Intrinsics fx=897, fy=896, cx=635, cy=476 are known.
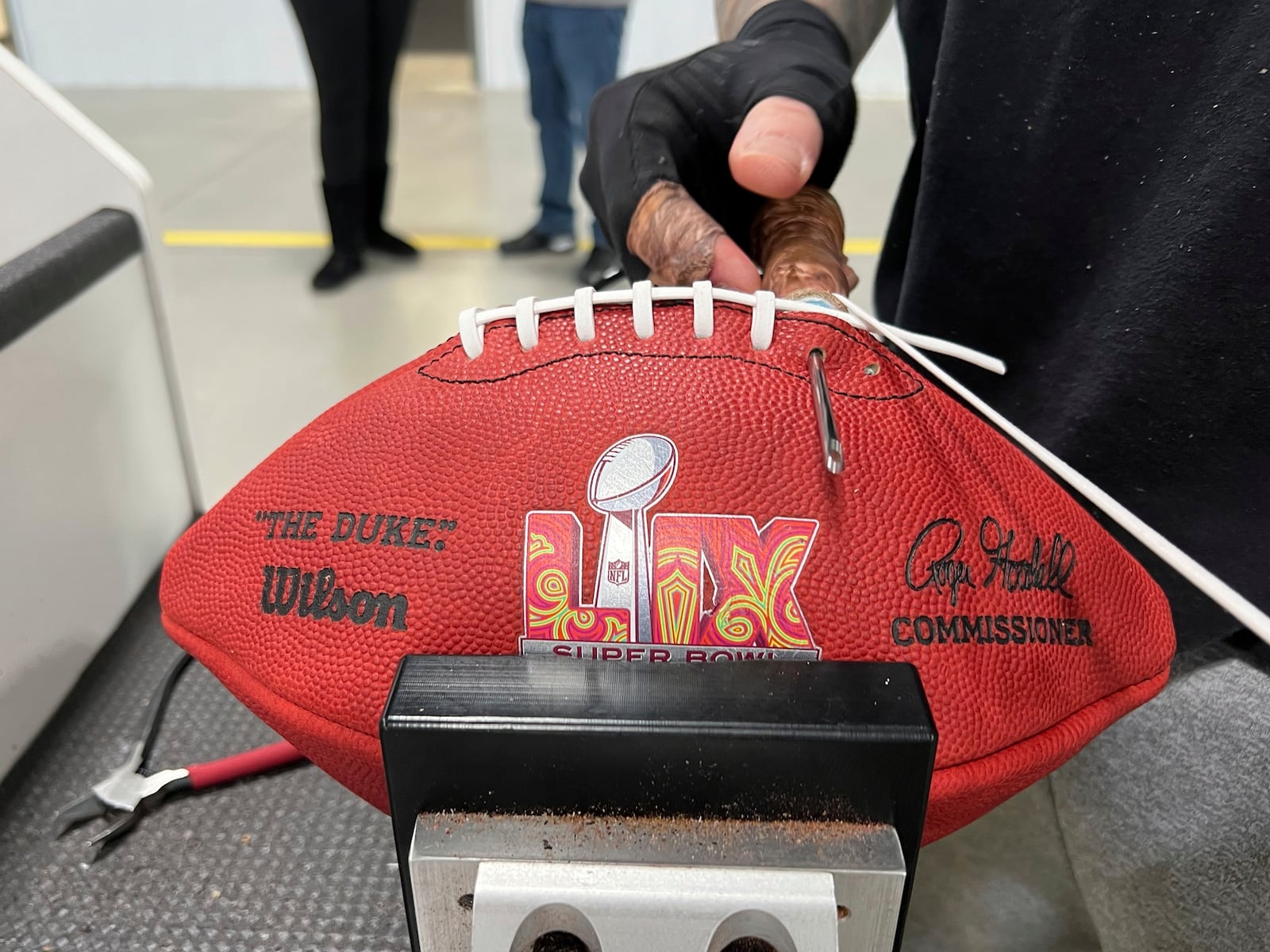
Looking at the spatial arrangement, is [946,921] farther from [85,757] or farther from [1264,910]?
[85,757]

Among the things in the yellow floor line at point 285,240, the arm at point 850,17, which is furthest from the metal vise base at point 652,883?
the yellow floor line at point 285,240

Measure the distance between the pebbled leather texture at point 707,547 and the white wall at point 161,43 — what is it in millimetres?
4705

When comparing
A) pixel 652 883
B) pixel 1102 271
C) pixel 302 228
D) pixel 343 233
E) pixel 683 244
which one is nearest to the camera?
pixel 652 883

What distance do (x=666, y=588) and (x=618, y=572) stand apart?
0.02m

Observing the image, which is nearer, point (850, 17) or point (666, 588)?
point (666, 588)

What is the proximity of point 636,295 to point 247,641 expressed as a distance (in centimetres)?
28

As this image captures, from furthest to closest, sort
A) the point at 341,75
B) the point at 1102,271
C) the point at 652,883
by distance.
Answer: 1. the point at 341,75
2. the point at 1102,271
3. the point at 652,883

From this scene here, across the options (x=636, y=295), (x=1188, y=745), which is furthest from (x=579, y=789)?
(x=1188, y=745)

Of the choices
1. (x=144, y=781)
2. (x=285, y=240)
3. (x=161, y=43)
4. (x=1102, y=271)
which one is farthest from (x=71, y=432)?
(x=161, y=43)

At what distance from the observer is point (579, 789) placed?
0.37m

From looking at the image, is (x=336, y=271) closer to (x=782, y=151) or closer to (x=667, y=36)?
(x=782, y=151)

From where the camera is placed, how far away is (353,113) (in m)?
2.21

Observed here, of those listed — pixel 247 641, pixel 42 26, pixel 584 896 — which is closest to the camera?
pixel 584 896

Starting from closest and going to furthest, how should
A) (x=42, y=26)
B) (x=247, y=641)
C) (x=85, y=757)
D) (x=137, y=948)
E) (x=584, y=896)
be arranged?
(x=584, y=896), (x=247, y=641), (x=137, y=948), (x=85, y=757), (x=42, y=26)
